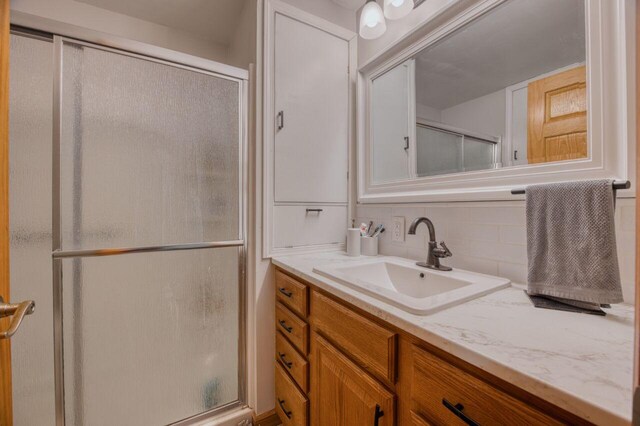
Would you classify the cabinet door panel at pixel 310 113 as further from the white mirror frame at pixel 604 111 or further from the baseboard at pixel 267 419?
the baseboard at pixel 267 419

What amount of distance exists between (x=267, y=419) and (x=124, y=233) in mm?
1176

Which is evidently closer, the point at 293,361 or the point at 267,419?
the point at 293,361

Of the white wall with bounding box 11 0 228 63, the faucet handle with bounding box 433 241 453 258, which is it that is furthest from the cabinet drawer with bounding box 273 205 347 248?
the white wall with bounding box 11 0 228 63

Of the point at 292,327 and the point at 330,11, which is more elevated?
the point at 330,11

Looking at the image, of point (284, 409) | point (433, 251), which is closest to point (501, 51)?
point (433, 251)

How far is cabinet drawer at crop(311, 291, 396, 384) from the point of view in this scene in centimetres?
68

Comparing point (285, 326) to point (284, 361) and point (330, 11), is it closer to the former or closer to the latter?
point (284, 361)

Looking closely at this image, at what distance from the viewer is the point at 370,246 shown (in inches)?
56.9

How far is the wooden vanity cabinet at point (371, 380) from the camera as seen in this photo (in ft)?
1.55

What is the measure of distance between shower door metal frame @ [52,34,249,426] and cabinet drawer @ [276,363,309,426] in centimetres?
21

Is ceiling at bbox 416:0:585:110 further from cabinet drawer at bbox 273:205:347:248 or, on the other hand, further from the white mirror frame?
cabinet drawer at bbox 273:205:347:248

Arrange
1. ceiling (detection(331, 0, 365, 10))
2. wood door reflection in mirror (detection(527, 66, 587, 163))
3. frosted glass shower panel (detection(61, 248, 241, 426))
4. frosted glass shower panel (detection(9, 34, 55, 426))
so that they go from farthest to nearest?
ceiling (detection(331, 0, 365, 10)), frosted glass shower panel (detection(61, 248, 241, 426)), frosted glass shower panel (detection(9, 34, 55, 426)), wood door reflection in mirror (detection(527, 66, 587, 163))

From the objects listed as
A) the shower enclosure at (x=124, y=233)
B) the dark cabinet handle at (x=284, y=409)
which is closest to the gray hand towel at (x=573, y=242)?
the dark cabinet handle at (x=284, y=409)

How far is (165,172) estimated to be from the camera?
1202 millimetres
